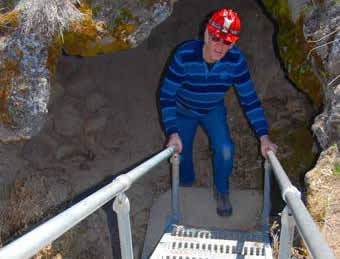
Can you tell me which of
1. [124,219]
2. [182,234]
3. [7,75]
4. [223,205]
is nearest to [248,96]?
[182,234]

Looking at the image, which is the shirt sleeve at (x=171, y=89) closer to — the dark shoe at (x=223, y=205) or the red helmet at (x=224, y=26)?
the red helmet at (x=224, y=26)

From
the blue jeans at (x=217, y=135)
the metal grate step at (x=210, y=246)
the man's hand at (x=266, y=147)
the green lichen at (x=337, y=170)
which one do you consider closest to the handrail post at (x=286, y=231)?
the metal grate step at (x=210, y=246)

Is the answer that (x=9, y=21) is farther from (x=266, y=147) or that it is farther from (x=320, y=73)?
(x=320, y=73)

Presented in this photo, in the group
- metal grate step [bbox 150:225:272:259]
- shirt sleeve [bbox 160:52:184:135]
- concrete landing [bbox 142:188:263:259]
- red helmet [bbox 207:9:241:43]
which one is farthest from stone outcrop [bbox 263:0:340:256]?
concrete landing [bbox 142:188:263:259]

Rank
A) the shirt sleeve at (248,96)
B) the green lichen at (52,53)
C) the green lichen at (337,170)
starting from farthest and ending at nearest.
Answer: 1. the green lichen at (52,53)
2. the shirt sleeve at (248,96)
3. the green lichen at (337,170)

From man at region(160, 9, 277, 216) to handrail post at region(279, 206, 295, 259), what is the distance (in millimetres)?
1346

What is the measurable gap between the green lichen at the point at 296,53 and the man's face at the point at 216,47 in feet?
3.37

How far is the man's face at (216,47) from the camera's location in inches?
138

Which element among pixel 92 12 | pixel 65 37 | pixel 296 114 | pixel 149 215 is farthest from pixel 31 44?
pixel 296 114

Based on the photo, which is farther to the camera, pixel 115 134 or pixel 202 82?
pixel 115 134

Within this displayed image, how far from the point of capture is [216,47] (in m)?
3.53

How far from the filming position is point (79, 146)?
6219mm

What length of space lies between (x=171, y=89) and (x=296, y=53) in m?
1.48

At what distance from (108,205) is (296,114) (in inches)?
114
